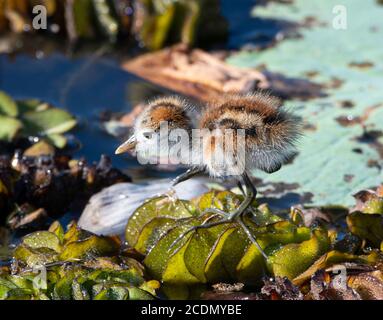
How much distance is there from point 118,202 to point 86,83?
5.83 feet

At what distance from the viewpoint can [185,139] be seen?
3.16 m

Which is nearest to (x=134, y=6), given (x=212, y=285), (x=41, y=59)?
(x=41, y=59)

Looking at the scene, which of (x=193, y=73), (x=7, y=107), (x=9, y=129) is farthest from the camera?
(x=193, y=73)

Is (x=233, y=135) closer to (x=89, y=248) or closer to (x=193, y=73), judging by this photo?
(x=89, y=248)

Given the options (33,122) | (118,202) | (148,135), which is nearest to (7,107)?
(33,122)

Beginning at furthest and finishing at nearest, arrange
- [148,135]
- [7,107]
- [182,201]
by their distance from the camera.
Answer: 1. [7,107]
2. [182,201]
3. [148,135]

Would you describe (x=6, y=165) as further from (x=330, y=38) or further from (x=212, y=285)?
(x=330, y=38)

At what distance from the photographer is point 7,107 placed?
4.50 metres

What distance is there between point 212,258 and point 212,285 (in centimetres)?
13

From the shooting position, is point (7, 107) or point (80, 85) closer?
point (7, 107)

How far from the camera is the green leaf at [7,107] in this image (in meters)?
4.48

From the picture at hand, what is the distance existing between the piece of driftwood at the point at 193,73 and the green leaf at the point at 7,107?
1.12 m

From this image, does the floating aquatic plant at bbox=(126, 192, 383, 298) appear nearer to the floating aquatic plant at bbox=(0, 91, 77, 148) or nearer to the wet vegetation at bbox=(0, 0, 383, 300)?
the wet vegetation at bbox=(0, 0, 383, 300)

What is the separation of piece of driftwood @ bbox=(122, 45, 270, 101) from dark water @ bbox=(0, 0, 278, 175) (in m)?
0.12
